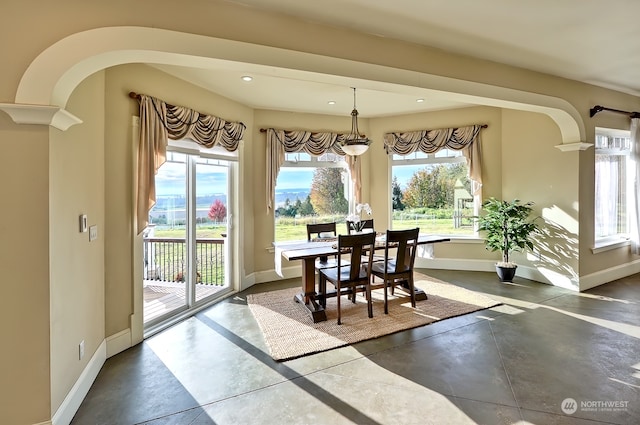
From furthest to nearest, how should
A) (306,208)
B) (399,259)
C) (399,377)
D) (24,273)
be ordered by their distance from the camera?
1. (306,208)
2. (399,259)
3. (399,377)
4. (24,273)

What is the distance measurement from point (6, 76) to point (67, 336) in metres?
1.61

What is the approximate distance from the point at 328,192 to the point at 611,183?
4.74m

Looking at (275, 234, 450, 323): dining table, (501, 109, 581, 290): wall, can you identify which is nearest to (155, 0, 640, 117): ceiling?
(501, 109, 581, 290): wall

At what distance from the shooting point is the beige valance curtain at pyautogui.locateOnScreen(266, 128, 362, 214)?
5.05 metres

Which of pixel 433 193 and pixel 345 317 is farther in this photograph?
pixel 433 193

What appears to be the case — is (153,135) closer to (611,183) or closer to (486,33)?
(486,33)

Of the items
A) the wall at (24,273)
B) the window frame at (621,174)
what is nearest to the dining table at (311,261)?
the wall at (24,273)

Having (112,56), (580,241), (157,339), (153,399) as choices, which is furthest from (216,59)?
(580,241)

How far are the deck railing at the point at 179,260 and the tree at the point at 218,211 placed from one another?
11.8 inches

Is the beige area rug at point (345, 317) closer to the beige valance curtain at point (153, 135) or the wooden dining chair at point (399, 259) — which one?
the wooden dining chair at point (399, 259)

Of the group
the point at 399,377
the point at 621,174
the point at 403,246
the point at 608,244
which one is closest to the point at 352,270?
the point at 403,246

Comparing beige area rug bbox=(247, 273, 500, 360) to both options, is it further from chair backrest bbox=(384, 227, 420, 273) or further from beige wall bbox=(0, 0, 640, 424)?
beige wall bbox=(0, 0, 640, 424)

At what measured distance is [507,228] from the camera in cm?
473

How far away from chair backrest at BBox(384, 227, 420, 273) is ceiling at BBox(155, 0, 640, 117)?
1.49 m
